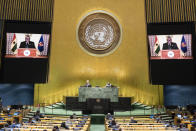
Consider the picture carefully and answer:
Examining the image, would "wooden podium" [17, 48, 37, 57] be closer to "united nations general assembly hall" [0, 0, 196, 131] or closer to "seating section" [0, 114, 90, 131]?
"united nations general assembly hall" [0, 0, 196, 131]

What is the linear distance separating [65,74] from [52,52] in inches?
71.1

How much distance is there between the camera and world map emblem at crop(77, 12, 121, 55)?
1580 centimetres

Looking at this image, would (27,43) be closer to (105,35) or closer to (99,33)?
(99,33)

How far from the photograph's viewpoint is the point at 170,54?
13.7 meters

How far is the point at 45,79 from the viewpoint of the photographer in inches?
537

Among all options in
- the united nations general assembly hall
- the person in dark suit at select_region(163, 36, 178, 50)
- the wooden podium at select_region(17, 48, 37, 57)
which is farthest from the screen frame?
the wooden podium at select_region(17, 48, 37, 57)

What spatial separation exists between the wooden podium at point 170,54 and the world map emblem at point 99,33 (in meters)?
3.50

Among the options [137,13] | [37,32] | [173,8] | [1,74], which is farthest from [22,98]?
[173,8]

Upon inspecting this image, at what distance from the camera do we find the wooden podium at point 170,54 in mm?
13694

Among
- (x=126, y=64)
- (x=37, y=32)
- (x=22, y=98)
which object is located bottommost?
(x=22, y=98)

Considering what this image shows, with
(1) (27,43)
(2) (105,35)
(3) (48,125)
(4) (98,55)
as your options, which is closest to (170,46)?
(2) (105,35)

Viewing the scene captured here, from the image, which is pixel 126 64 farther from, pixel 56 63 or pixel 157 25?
pixel 56 63

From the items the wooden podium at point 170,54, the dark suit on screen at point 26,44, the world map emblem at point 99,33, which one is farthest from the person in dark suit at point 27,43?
the wooden podium at point 170,54

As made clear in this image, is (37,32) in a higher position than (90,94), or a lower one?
higher
